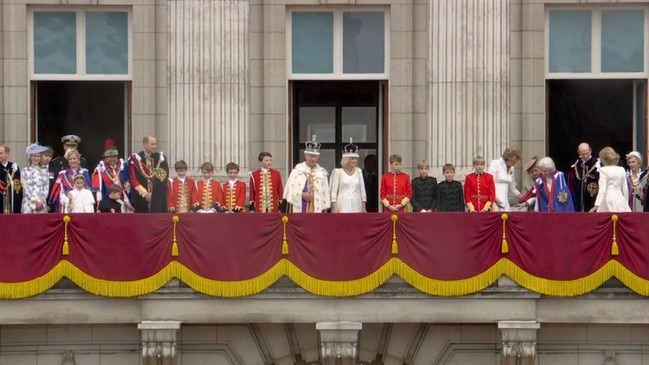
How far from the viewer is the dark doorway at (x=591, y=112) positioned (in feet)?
153

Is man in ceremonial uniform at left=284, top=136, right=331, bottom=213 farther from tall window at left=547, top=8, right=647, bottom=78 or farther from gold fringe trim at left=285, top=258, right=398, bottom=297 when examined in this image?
tall window at left=547, top=8, right=647, bottom=78

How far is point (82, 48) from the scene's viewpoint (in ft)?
154

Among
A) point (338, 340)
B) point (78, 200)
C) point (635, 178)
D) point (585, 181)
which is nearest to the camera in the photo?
point (338, 340)

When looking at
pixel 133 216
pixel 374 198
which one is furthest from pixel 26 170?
pixel 374 198

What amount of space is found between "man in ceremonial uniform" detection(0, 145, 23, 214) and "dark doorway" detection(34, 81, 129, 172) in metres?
4.41

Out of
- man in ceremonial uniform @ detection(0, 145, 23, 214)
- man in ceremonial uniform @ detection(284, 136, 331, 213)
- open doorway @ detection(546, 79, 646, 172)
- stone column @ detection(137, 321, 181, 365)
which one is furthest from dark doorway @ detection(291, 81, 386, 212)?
stone column @ detection(137, 321, 181, 365)

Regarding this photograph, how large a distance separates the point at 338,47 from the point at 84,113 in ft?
19.1

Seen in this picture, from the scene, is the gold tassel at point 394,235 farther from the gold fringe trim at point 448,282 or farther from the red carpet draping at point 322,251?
the gold fringe trim at point 448,282

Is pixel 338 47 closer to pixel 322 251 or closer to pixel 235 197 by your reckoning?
pixel 235 197

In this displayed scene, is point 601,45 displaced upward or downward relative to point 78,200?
upward

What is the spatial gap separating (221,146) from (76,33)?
173 inches

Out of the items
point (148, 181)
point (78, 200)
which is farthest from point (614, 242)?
point (78, 200)

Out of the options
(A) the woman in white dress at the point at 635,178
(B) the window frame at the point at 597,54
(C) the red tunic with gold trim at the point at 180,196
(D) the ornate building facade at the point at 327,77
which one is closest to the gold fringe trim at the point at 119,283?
(C) the red tunic with gold trim at the point at 180,196

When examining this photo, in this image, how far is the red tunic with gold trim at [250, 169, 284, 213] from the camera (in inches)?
1695
